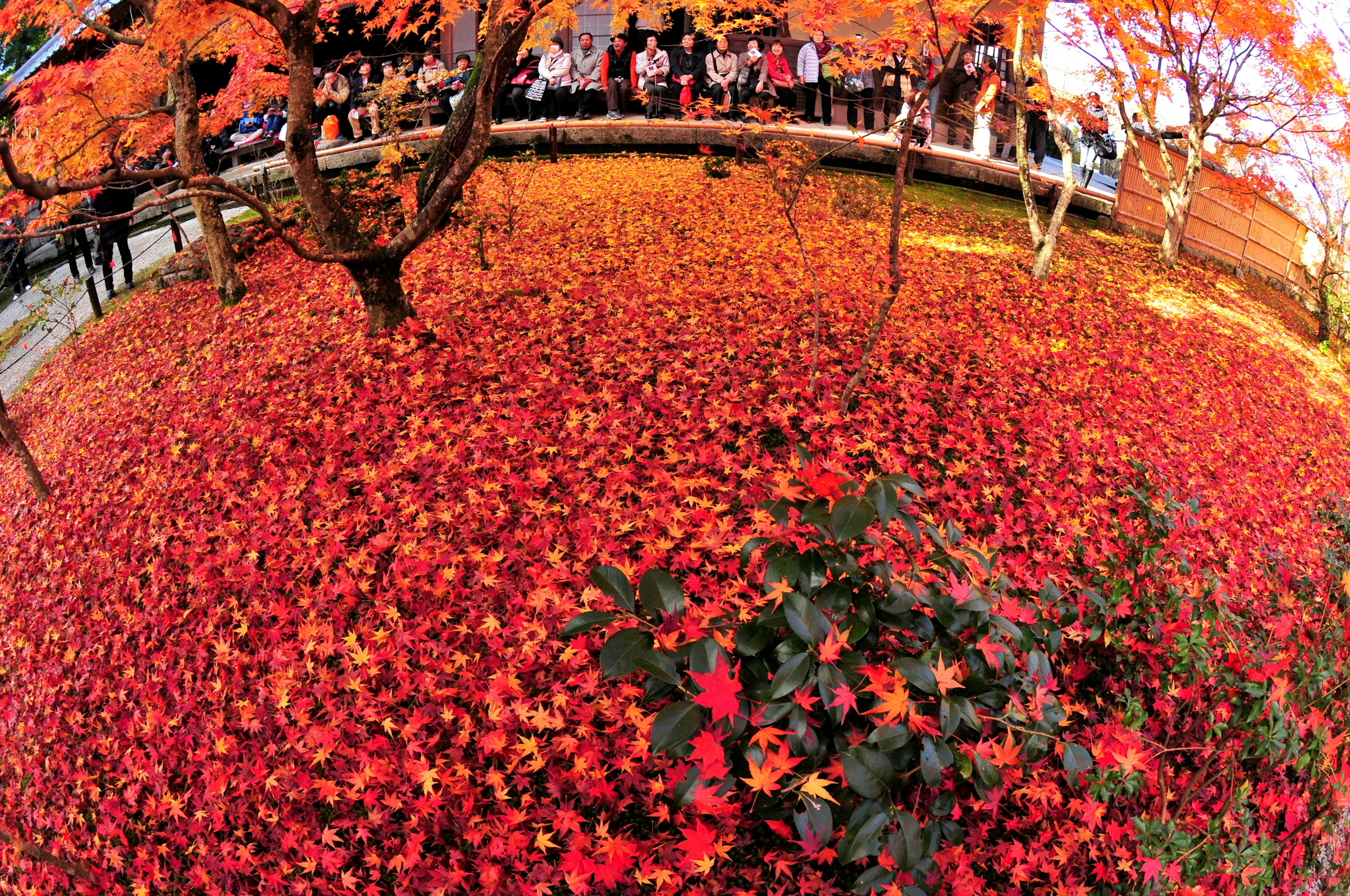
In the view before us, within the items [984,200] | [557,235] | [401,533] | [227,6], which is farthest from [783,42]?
[401,533]

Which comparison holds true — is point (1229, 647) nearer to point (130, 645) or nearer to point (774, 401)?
point (774, 401)

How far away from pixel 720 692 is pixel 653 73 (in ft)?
42.0

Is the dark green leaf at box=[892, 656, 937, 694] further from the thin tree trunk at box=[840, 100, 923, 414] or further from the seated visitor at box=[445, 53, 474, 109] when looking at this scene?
the seated visitor at box=[445, 53, 474, 109]

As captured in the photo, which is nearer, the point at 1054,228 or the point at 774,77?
the point at 1054,228

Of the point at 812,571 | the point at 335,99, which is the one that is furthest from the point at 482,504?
the point at 335,99

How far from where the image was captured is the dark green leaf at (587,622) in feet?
6.77

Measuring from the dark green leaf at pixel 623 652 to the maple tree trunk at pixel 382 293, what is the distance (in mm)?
4948

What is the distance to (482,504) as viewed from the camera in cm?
461

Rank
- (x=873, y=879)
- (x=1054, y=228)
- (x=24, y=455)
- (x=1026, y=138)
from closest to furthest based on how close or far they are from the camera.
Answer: (x=873, y=879) < (x=24, y=455) < (x=1054, y=228) < (x=1026, y=138)

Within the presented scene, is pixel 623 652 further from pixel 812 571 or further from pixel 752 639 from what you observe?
pixel 812 571

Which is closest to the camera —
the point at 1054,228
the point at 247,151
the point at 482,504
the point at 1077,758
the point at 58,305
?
the point at 1077,758

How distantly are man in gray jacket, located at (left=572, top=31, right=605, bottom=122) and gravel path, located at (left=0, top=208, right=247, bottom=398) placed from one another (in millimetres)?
6227

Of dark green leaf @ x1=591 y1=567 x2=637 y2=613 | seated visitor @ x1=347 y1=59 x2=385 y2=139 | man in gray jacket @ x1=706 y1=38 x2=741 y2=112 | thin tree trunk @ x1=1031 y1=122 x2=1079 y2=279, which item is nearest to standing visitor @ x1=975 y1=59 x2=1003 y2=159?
thin tree trunk @ x1=1031 y1=122 x2=1079 y2=279

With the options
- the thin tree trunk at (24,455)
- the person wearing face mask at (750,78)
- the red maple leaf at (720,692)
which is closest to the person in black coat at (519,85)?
the person wearing face mask at (750,78)
